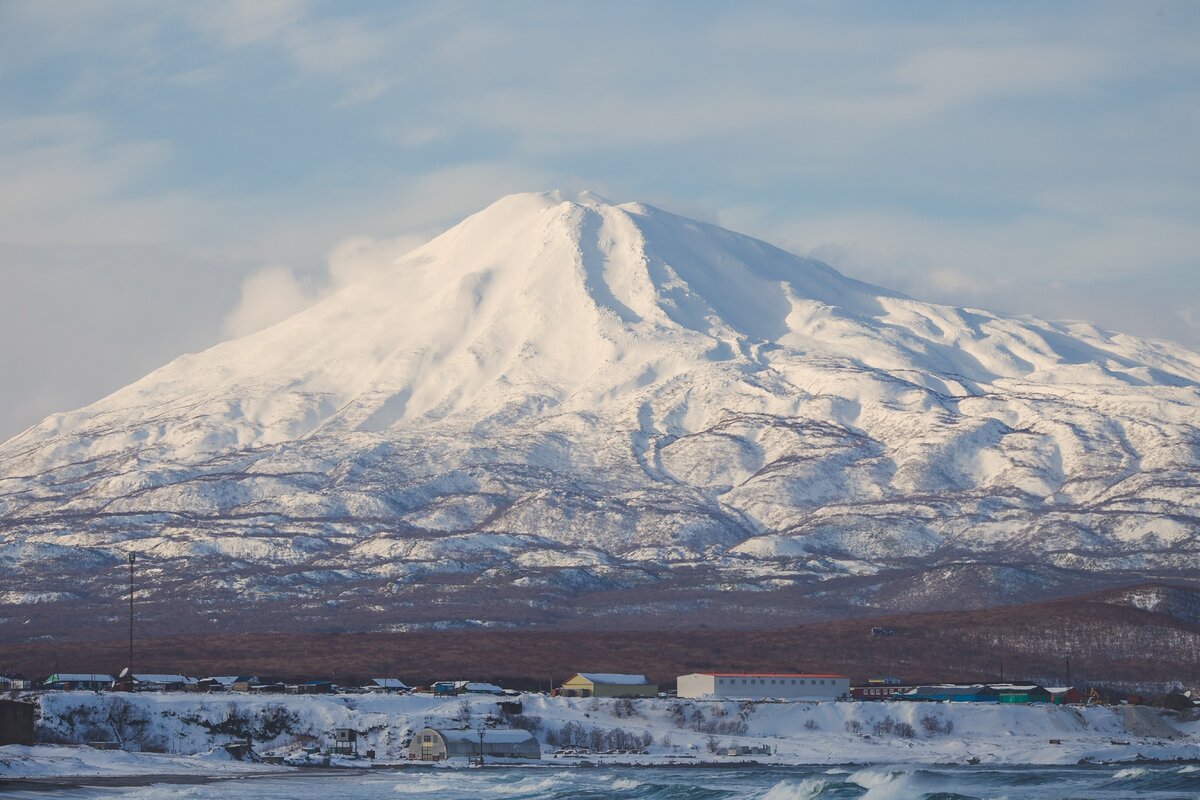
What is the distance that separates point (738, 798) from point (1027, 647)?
4602 inches

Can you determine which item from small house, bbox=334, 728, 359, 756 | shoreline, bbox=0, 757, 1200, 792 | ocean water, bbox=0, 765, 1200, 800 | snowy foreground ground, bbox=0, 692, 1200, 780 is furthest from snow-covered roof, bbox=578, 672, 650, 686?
ocean water, bbox=0, 765, 1200, 800

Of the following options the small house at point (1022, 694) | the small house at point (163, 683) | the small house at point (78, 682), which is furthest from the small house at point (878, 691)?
the small house at point (78, 682)

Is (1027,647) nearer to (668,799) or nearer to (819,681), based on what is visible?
(819,681)

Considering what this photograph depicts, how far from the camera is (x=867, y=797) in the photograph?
87.4 m

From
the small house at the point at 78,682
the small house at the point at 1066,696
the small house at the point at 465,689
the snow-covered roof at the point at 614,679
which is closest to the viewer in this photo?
the small house at the point at 78,682

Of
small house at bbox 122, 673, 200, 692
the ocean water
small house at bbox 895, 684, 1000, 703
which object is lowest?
the ocean water

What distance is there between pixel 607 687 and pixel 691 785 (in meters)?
53.9

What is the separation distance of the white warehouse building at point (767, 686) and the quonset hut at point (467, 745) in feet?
98.5

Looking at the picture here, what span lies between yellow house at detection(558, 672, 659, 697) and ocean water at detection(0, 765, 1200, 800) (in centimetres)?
3956

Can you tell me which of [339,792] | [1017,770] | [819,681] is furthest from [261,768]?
[819,681]

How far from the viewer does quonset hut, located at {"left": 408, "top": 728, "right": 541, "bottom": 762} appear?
117250 mm

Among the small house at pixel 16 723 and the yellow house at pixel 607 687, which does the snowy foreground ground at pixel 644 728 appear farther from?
the yellow house at pixel 607 687

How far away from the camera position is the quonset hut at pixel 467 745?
11725cm

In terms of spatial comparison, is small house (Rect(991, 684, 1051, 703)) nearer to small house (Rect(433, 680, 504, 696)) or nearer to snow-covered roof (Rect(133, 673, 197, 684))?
small house (Rect(433, 680, 504, 696))
